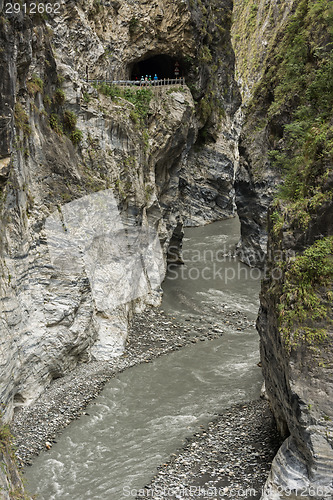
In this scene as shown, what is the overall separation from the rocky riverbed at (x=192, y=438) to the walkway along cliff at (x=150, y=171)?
2.12 feet

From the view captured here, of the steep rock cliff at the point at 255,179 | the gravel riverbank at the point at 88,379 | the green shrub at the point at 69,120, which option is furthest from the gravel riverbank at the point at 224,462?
the steep rock cliff at the point at 255,179

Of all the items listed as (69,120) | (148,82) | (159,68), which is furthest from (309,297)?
(159,68)

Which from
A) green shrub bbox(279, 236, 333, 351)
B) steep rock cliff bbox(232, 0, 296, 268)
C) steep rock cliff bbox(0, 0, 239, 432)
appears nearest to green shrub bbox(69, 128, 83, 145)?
steep rock cliff bbox(0, 0, 239, 432)

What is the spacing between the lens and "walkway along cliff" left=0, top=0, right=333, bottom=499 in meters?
9.41

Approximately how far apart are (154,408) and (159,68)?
28.3 meters

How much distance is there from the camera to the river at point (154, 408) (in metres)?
11.7

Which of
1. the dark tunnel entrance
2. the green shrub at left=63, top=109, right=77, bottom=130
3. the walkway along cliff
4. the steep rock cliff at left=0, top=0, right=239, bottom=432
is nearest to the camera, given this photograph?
the walkway along cliff

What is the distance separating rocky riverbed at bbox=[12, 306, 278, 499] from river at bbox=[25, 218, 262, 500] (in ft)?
1.34

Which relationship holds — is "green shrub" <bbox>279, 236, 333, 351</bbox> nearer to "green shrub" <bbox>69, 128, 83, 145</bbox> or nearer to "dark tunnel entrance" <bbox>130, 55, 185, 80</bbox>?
"green shrub" <bbox>69, 128, 83, 145</bbox>

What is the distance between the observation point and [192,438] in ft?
43.8

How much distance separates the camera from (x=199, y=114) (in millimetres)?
36219

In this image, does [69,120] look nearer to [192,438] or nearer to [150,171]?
[150,171]

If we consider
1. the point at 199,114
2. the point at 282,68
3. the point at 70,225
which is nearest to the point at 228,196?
the point at 199,114

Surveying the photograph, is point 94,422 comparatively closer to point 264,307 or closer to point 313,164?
point 264,307
